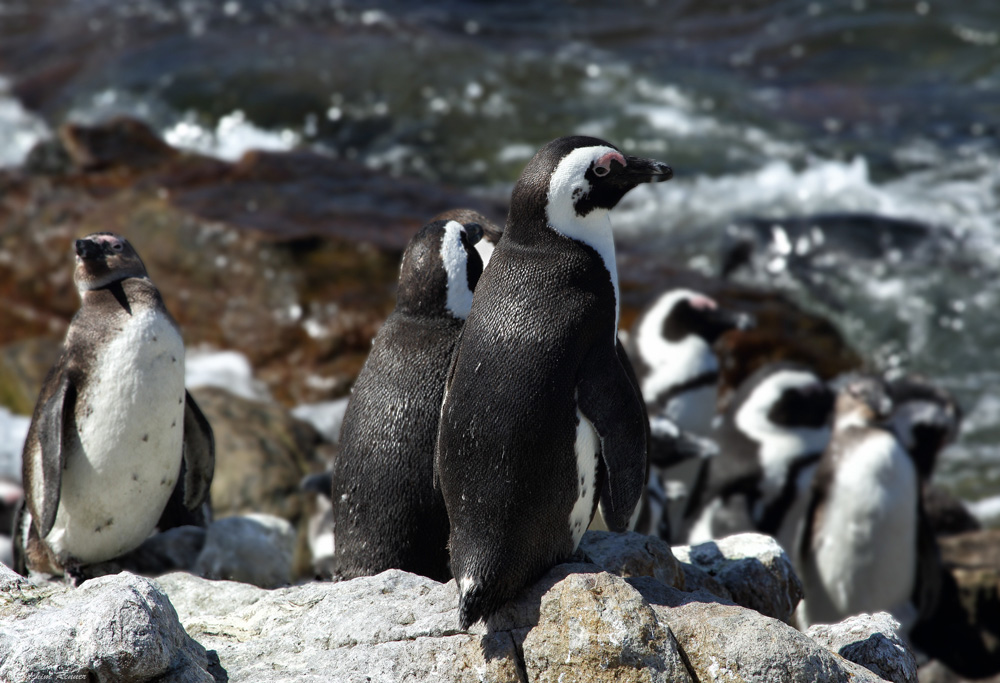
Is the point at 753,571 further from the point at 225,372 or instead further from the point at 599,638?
the point at 225,372

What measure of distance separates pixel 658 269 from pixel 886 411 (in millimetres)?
3919

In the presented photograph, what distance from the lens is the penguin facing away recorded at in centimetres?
392

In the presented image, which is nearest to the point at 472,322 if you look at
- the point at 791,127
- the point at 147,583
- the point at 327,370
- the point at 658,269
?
the point at 147,583

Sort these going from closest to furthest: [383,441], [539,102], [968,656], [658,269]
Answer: [383,441]
[968,656]
[658,269]
[539,102]

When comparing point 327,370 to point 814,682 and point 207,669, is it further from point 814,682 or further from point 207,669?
point 814,682

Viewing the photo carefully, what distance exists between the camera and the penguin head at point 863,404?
19.7 feet

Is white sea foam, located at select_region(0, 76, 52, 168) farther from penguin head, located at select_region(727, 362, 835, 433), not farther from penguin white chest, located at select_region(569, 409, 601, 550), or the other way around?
penguin white chest, located at select_region(569, 409, 601, 550)

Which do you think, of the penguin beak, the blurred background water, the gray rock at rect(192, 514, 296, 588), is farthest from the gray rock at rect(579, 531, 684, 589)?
the blurred background water

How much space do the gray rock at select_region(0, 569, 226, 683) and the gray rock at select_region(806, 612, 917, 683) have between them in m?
1.77

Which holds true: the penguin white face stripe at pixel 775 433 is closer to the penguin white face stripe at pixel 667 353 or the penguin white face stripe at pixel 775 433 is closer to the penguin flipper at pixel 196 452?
the penguin white face stripe at pixel 667 353

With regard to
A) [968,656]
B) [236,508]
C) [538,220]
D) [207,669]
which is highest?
[538,220]

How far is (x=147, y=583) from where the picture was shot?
2.90 meters

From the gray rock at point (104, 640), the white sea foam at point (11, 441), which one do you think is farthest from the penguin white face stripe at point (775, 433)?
the white sea foam at point (11, 441)

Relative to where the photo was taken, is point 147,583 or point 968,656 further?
point 968,656
